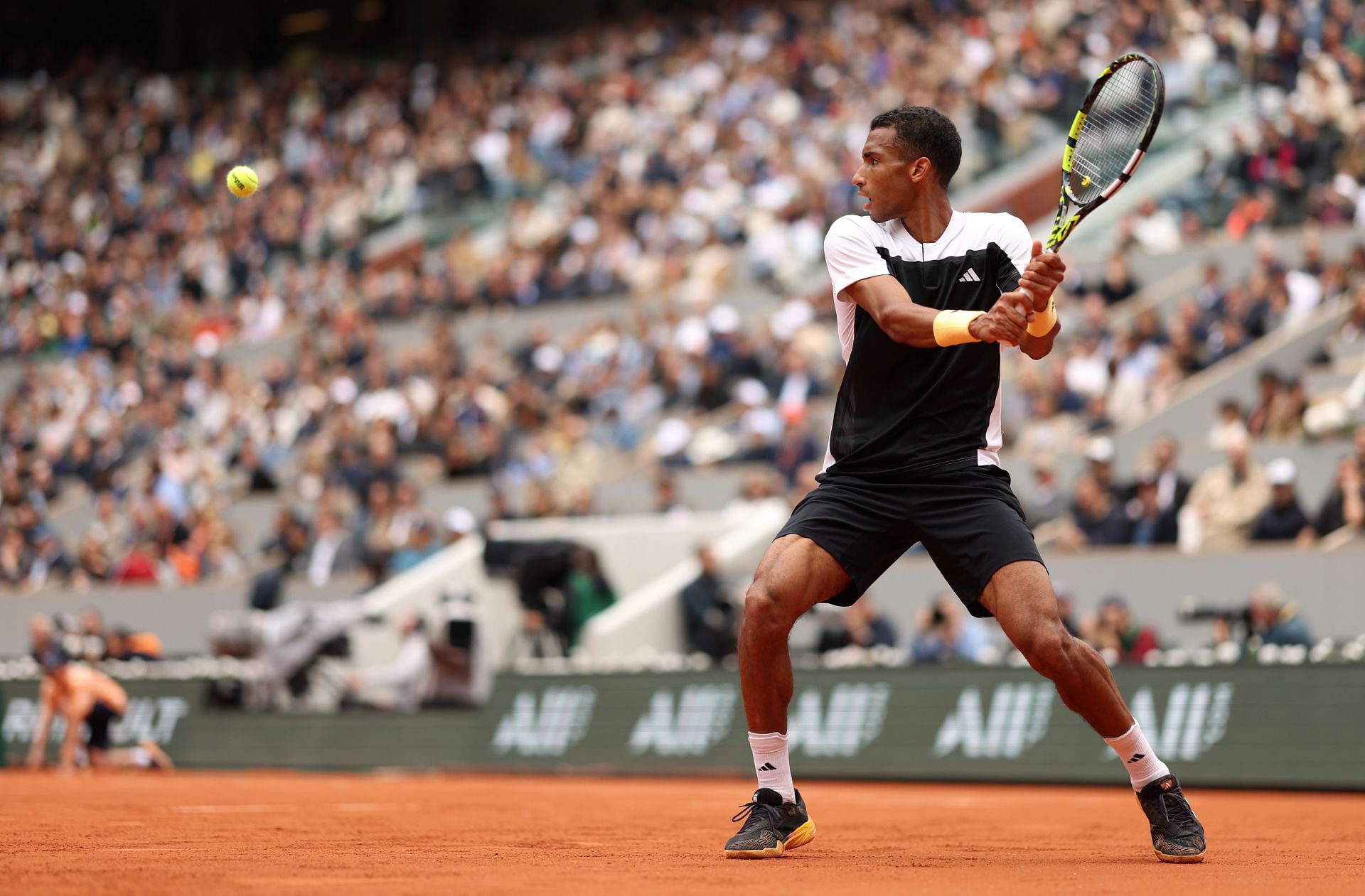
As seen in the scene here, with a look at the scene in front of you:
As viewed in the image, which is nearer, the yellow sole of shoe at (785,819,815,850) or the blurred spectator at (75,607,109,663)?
the yellow sole of shoe at (785,819,815,850)

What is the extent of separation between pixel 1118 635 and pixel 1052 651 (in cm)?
743

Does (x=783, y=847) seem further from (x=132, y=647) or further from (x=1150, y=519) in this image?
(x=132, y=647)

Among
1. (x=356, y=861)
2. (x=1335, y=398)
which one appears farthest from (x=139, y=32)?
(x=356, y=861)

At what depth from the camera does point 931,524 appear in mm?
6254

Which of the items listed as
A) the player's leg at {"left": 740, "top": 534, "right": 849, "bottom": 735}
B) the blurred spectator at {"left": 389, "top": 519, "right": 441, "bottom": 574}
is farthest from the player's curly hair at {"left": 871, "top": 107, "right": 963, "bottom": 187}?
the blurred spectator at {"left": 389, "top": 519, "right": 441, "bottom": 574}

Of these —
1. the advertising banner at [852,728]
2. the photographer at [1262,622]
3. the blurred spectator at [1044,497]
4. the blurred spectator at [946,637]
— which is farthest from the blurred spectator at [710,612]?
the photographer at [1262,622]

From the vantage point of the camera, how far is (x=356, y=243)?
2875cm

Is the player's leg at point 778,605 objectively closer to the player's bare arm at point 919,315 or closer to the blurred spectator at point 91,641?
the player's bare arm at point 919,315

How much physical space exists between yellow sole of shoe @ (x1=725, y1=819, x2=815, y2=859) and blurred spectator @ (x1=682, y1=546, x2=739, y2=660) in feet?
28.4

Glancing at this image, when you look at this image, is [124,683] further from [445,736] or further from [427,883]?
[427,883]

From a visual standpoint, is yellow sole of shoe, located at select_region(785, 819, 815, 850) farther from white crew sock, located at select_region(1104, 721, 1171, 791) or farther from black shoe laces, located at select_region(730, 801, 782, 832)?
white crew sock, located at select_region(1104, 721, 1171, 791)

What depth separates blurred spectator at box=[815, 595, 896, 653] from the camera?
14.6 metres

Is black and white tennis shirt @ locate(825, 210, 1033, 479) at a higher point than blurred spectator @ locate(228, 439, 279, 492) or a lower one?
higher

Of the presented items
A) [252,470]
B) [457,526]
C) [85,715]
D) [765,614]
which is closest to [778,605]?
[765,614]
